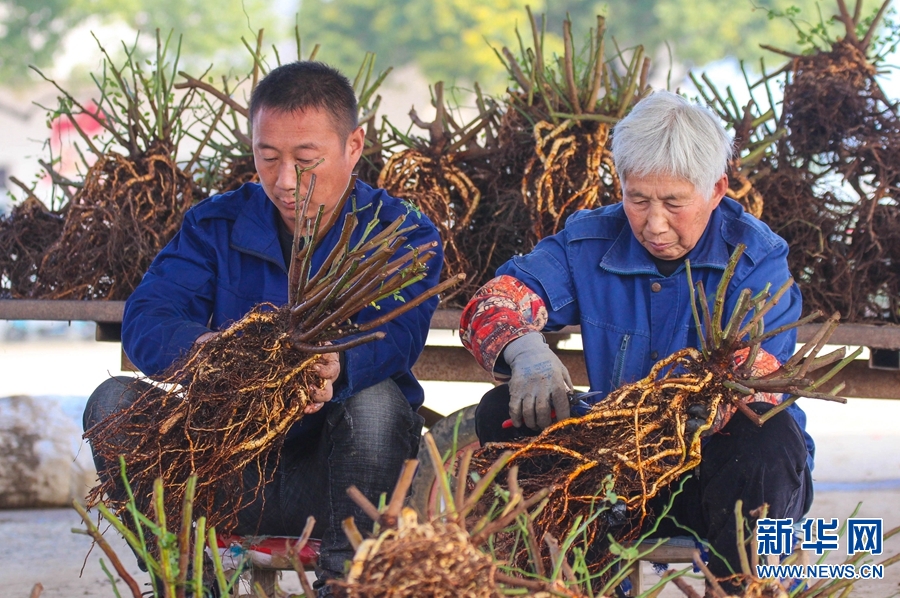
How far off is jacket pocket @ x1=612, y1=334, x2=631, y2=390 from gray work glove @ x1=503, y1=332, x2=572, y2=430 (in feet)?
0.64

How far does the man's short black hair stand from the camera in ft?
6.66

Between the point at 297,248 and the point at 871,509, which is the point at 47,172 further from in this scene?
the point at 871,509

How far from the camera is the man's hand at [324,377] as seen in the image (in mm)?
1640

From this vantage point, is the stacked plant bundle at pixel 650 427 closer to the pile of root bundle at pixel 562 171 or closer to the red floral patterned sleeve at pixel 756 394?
the red floral patterned sleeve at pixel 756 394

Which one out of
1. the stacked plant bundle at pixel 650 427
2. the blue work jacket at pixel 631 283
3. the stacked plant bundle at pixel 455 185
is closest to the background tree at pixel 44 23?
the stacked plant bundle at pixel 455 185

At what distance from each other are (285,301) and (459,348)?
3.03ft

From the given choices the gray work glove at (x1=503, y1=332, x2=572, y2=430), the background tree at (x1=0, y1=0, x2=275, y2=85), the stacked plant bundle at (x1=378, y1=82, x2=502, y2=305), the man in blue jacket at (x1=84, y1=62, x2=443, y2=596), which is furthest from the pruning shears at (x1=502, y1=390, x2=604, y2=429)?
the background tree at (x1=0, y1=0, x2=275, y2=85)

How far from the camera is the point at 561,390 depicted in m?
1.76

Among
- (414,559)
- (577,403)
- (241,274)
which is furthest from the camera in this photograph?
(241,274)

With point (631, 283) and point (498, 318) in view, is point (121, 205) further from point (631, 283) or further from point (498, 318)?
point (631, 283)

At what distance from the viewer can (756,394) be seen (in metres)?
1.71

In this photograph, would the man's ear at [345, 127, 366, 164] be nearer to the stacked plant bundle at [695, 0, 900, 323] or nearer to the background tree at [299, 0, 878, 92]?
the stacked plant bundle at [695, 0, 900, 323]

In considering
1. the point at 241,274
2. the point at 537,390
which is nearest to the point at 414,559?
the point at 537,390

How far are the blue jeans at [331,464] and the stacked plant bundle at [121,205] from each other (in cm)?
105
